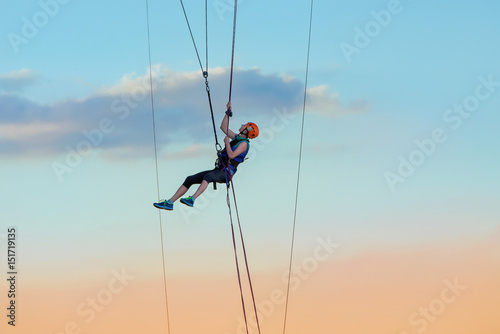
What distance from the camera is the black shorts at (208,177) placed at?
1661cm

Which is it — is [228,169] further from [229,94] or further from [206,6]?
→ [206,6]

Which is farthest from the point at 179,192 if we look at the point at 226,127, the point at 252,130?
the point at 252,130

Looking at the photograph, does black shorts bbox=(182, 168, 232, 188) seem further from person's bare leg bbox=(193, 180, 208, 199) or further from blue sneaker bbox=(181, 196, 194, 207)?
blue sneaker bbox=(181, 196, 194, 207)

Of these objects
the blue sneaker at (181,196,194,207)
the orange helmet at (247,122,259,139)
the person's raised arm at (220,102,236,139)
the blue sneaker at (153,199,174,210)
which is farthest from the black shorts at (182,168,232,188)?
the orange helmet at (247,122,259,139)

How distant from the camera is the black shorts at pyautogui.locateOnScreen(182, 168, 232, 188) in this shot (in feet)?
54.5

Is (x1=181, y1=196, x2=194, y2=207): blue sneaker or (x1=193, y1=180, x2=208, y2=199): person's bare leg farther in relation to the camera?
(x1=193, y1=180, x2=208, y2=199): person's bare leg

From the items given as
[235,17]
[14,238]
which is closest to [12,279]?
[14,238]

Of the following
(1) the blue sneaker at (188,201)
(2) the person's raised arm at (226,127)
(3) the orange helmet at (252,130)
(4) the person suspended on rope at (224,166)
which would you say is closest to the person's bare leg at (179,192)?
(4) the person suspended on rope at (224,166)

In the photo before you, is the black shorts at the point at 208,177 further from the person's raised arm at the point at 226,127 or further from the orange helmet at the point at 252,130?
the orange helmet at the point at 252,130

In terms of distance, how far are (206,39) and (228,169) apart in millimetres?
2854

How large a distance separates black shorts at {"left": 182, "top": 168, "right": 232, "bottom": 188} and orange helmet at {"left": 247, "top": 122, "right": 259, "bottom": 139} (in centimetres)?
100

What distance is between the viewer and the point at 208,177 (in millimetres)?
16594

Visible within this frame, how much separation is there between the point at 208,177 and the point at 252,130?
1409mm

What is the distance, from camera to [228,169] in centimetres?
1667
